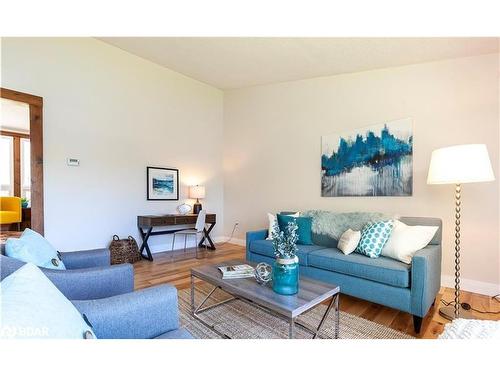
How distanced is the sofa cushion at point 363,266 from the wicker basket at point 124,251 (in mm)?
2652

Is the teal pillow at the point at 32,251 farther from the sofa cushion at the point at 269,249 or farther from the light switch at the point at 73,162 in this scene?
the light switch at the point at 73,162

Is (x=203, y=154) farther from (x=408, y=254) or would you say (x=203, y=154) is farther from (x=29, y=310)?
(x=29, y=310)

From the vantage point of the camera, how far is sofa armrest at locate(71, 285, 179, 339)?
39.4 inches

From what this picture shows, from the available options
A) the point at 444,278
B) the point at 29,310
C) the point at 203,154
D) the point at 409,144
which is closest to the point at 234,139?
the point at 203,154

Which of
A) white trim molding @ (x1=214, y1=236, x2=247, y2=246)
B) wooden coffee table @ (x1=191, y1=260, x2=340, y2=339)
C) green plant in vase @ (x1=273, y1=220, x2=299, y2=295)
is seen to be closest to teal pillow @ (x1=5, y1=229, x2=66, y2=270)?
wooden coffee table @ (x1=191, y1=260, x2=340, y2=339)

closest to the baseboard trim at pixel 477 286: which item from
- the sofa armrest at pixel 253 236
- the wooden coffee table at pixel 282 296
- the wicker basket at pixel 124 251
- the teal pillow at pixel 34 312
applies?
the wooden coffee table at pixel 282 296

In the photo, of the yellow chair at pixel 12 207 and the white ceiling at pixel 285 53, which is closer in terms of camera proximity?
the white ceiling at pixel 285 53

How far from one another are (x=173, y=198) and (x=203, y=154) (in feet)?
3.51

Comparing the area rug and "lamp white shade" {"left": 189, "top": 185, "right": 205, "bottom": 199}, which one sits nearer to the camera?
the area rug

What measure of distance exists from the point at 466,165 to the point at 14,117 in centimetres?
800

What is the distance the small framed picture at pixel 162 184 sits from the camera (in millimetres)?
4282

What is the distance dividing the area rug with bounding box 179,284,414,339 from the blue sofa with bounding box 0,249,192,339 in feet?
2.55

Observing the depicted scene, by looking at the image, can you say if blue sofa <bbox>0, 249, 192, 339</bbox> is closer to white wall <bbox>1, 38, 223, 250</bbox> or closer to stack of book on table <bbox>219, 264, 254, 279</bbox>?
stack of book on table <bbox>219, 264, 254, 279</bbox>
